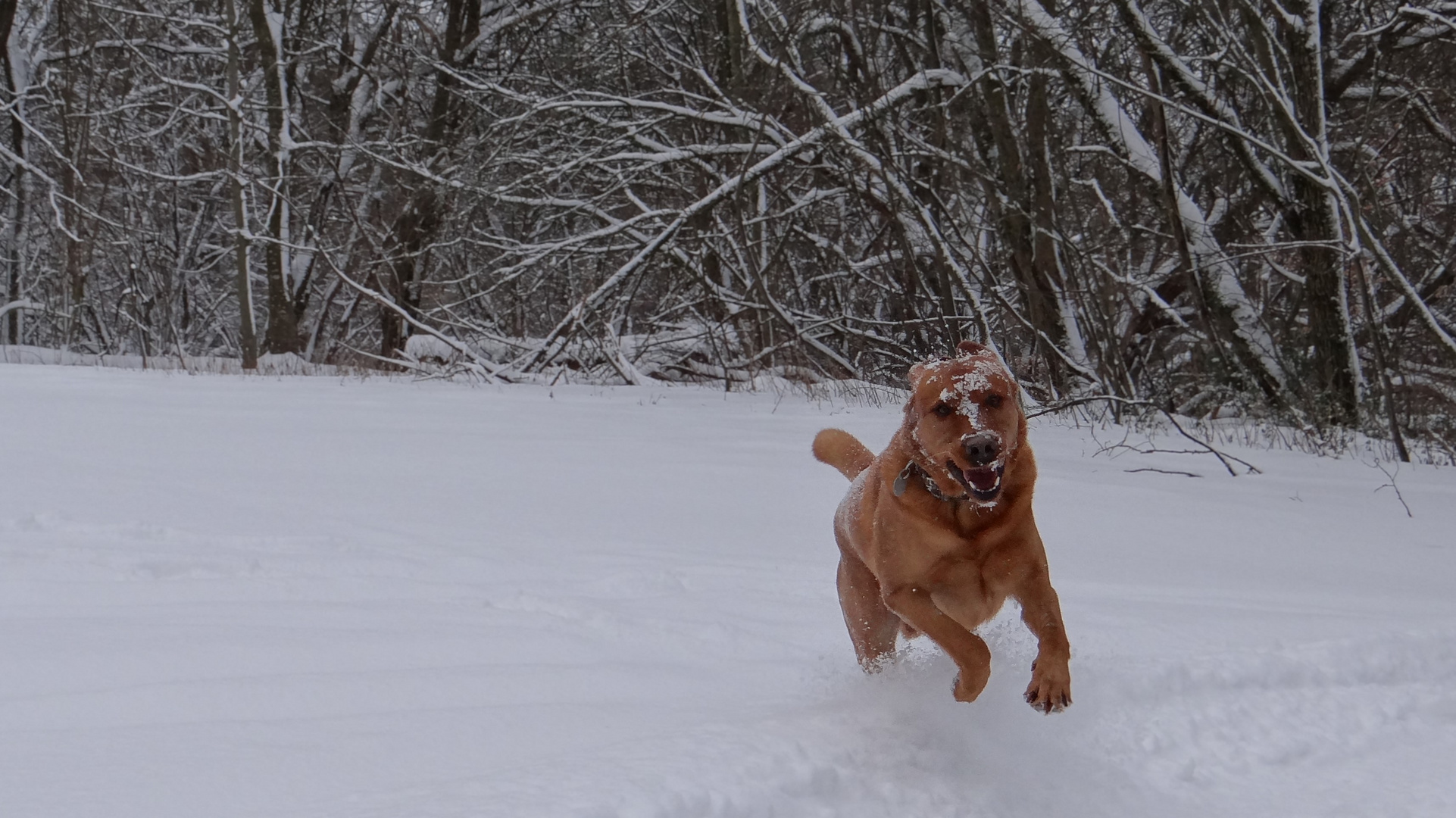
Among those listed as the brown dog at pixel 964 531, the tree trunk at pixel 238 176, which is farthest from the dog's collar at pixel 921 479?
the tree trunk at pixel 238 176

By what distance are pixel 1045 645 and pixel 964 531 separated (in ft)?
0.99

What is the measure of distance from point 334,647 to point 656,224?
1009cm

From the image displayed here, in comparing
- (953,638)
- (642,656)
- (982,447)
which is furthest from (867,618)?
(982,447)

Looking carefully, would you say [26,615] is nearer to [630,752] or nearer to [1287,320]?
[630,752]

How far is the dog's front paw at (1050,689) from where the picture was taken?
97.2 inches

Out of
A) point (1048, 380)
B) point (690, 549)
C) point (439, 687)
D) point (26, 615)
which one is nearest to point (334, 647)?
point (439, 687)

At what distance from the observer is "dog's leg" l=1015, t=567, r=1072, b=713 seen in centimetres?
247

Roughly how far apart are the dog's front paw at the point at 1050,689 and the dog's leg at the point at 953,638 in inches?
5.3

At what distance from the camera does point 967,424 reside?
251 centimetres

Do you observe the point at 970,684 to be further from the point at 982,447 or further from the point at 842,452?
the point at 842,452

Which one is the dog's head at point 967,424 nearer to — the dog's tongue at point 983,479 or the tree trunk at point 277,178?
the dog's tongue at point 983,479


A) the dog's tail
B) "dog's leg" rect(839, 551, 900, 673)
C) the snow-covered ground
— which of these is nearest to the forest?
the snow-covered ground

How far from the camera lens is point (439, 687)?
2.60 metres

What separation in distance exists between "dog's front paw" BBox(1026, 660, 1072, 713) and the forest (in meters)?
5.02
